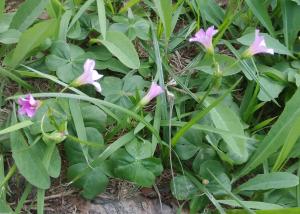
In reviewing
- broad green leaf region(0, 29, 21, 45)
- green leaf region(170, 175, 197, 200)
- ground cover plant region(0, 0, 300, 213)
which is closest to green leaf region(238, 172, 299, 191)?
ground cover plant region(0, 0, 300, 213)

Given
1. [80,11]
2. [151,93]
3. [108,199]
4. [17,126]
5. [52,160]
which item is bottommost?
[108,199]

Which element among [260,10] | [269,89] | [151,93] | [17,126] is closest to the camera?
[17,126]

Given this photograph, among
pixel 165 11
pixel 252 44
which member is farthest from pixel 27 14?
pixel 252 44

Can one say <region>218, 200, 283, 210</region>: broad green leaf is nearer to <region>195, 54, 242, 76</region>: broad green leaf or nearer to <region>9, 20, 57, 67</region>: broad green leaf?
<region>195, 54, 242, 76</region>: broad green leaf

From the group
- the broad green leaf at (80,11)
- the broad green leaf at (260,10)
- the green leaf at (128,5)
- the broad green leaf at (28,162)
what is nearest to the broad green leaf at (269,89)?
the broad green leaf at (260,10)

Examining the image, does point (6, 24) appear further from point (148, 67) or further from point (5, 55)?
point (148, 67)

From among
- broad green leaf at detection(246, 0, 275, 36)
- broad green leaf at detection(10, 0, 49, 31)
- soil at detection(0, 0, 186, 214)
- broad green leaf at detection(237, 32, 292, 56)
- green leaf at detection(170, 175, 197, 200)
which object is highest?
broad green leaf at detection(246, 0, 275, 36)

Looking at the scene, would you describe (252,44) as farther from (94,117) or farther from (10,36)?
(10,36)

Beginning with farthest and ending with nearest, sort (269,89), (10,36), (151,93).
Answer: (269,89) → (10,36) → (151,93)
